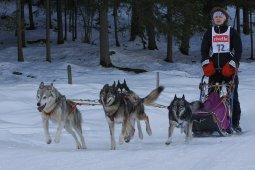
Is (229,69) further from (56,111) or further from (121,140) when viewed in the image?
(56,111)

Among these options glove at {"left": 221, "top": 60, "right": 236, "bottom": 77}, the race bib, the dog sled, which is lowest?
the dog sled

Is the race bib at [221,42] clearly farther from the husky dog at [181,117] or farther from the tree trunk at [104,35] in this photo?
the tree trunk at [104,35]

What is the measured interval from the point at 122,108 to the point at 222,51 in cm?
218

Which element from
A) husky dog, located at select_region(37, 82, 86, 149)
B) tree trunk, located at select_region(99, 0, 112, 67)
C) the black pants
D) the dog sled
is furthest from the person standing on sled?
tree trunk, located at select_region(99, 0, 112, 67)

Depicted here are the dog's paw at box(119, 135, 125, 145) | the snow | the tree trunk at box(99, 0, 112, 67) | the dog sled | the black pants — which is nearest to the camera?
the snow

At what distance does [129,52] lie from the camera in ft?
108

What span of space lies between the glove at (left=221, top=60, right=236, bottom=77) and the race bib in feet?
1.08

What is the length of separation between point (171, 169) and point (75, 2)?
31267mm

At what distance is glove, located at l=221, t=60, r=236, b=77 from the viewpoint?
26.4 feet

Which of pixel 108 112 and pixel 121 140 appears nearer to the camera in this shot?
pixel 108 112

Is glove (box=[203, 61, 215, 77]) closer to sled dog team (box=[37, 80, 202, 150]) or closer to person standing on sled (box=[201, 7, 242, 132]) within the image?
person standing on sled (box=[201, 7, 242, 132])

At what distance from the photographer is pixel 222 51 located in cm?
832

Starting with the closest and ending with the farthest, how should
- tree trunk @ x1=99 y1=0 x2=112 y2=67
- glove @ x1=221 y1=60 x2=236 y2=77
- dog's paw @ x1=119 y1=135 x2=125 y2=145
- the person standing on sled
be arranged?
1. dog's paw @ x1=119 y1=135 x2=125 y2=145
2. glove @ x1=221 y1=60 x2=236 y2=77
3. the person standing on sled
4. tree trunk @ x1=99 y1=0 x2=112 y2=67

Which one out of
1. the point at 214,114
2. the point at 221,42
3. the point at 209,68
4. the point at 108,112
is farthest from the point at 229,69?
the point at 108,112
